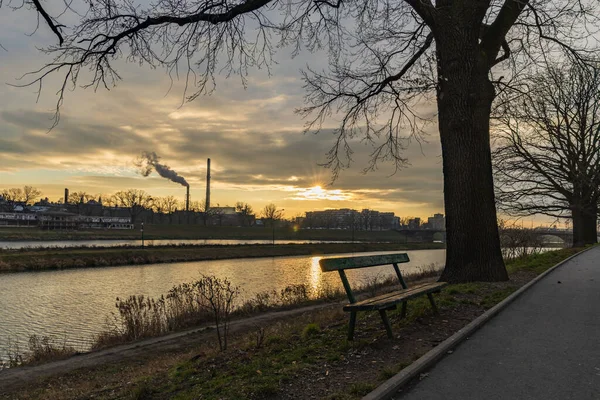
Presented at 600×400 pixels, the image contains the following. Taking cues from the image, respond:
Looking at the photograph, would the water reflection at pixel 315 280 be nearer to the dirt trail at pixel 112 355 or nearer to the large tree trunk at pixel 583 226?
the dirt trail at pixel 112 355

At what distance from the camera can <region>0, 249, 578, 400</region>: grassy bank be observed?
435cm

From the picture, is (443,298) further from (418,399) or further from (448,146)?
(418,399)

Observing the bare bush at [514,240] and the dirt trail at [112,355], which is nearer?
the dirt trail at [112,355]

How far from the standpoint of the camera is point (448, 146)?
10.7 meters

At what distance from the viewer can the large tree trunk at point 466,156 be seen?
34.2 feet

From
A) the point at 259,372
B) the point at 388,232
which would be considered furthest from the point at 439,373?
the point at 388,232

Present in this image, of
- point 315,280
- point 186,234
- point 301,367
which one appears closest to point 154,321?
point 301,367

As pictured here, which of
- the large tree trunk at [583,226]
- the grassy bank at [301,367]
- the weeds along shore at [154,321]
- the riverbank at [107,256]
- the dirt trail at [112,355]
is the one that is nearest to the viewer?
the grassy bank at [301,367]

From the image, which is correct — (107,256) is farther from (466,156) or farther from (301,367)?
(301,367)

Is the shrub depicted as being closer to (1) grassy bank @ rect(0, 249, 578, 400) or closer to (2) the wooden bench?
(1) grassy bank @ rect(0, 249, 578, 400)

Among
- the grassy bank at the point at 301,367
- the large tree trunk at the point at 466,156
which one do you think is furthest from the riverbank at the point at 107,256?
the large tree trunk at the point at 466,156

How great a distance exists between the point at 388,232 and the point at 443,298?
118 m

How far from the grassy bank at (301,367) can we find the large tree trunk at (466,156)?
7.07 feet

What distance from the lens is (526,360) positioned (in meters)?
5.15
